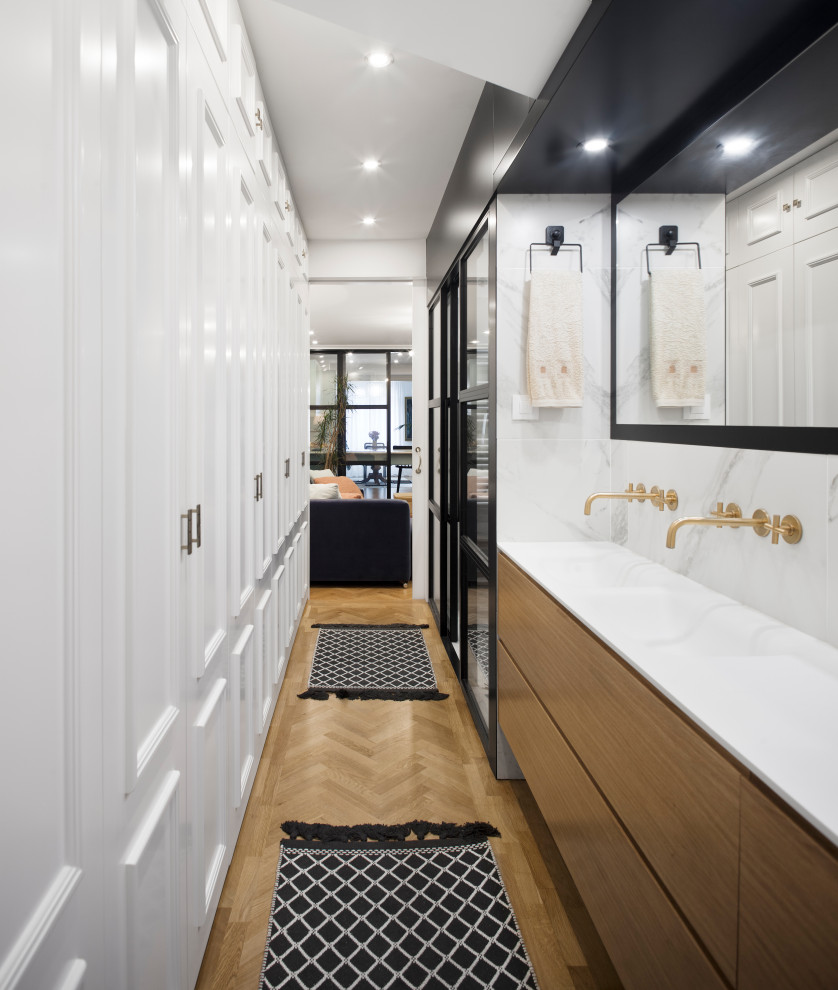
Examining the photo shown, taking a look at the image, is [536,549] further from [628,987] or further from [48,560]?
[48,560]

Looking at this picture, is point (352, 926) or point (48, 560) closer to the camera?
point (48, 560)

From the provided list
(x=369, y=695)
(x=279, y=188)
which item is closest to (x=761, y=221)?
(x=279, y=188)

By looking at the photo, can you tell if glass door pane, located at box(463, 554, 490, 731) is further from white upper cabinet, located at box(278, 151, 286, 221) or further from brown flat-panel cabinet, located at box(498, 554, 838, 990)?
white upper cabinet, located at box(278, 151, 286, 221)

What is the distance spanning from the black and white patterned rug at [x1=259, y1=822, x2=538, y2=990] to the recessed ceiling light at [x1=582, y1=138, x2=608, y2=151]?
204cm

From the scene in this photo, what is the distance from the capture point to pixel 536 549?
7.05 ft

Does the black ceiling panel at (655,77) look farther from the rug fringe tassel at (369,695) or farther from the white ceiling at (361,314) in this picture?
the white ceiling at (361,314)

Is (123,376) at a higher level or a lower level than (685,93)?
lower

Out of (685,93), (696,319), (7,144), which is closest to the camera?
(7,144)

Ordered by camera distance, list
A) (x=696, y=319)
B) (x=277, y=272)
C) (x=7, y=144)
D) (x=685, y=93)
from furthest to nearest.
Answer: (x=277, y=272) → (x=696, y=319) → (x=685, y=93) → (x=7, y=144)

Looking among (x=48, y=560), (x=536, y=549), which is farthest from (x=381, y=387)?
(x=48, y=560)

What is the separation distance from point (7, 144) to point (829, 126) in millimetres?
1345

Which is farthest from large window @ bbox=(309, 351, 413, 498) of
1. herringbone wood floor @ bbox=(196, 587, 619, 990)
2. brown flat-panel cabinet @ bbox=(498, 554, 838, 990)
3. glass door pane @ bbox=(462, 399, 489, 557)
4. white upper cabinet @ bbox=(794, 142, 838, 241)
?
white upper cabinet @ bbox=(794, 142, 838, 241)

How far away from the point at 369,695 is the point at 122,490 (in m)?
2.27

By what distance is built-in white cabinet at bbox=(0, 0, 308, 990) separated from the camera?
0.66m
